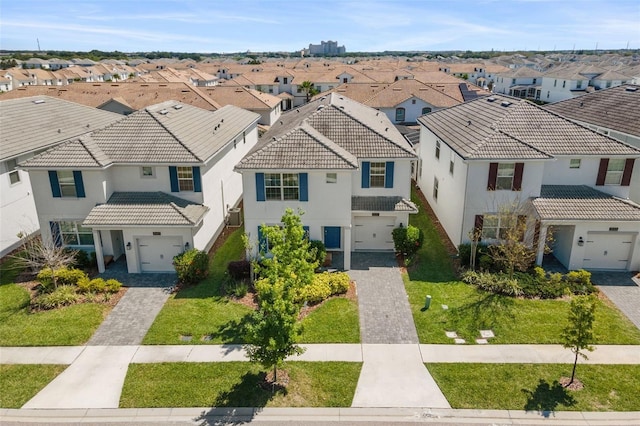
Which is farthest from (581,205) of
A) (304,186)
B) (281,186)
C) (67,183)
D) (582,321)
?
(67,183)

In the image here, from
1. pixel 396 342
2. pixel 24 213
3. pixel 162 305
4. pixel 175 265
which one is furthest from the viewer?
pixel 24 213

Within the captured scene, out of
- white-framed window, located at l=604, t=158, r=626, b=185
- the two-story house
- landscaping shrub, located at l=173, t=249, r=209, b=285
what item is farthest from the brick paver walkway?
white-framed window, located at l=604, t=158, r=626, b=185

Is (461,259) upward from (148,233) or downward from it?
downward

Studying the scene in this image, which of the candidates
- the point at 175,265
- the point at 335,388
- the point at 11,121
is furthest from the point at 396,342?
the point at 11,121

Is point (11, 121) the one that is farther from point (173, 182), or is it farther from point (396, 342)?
point (396, 342)

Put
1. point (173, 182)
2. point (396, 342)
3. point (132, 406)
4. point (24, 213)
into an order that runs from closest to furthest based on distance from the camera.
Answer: point (132, 406) < point (396, 342) < point (173, 182) < point (24, 213)

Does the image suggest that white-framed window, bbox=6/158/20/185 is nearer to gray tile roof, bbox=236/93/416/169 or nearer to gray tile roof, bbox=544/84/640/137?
gray tile roof, bbox=236/93/416/169

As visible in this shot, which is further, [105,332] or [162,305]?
[162,305]
